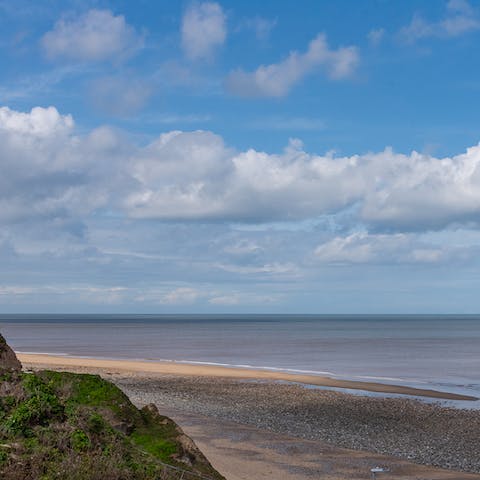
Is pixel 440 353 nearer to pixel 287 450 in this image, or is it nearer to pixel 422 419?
pixel 422 419

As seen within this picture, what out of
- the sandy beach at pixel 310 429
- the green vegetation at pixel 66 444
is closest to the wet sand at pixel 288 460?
the sandy beach at pixel 310 429

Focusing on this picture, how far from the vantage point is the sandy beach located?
795 inches

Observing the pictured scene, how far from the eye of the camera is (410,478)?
62.8ft

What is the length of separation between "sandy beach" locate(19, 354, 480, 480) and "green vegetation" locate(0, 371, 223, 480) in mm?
5536

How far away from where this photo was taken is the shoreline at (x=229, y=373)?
4053cm

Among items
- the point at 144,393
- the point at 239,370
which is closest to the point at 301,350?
the point at 239,370

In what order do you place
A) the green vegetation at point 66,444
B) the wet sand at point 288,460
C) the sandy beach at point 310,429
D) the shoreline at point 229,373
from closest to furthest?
1. the green vegetation at point 66,444
2. the wet sand at point 288,460
3. the sandy beach at point 310,429
4. the shoreline at point 229,373

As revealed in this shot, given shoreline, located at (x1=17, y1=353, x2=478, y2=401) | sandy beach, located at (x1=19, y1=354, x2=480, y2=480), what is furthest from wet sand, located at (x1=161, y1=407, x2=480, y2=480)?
shoreline, located at (x1=17, y1=353, x2=478, y2=401)

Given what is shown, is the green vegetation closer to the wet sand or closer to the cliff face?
the cliff face

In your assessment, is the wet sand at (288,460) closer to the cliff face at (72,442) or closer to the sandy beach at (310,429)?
the sandy beach at (310,429)

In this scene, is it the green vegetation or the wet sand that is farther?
the wet sand

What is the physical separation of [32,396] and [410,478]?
1205 cm

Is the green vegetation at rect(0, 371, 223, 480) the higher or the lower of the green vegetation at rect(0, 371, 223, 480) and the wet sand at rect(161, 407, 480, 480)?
the higher

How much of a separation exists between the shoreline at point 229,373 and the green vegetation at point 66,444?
91.2ft
